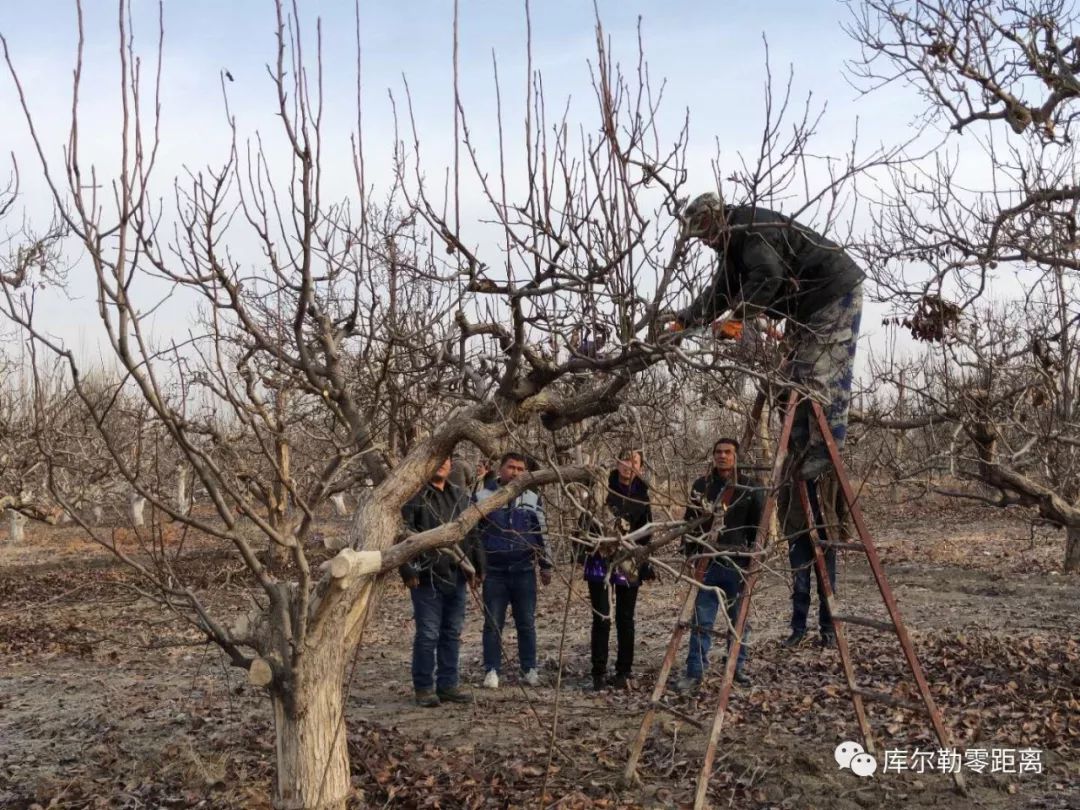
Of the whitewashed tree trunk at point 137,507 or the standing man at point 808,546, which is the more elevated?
the whitewashed tree trunk at point 137,507

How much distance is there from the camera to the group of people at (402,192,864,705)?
4520 mm

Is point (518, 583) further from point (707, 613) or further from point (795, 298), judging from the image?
point (795, 298)

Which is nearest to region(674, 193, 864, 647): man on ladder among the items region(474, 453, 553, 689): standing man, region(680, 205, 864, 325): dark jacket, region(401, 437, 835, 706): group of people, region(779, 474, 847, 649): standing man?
region(680, 205, 864, 325): dark jacket

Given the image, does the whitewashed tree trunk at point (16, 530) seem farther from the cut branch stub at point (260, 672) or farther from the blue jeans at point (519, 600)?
the cut branch stub at point (260, 672)

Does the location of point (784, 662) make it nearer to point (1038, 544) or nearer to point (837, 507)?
point (837, 507)

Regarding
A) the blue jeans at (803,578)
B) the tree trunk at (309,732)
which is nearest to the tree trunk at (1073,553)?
the blue jeans at (803,578)

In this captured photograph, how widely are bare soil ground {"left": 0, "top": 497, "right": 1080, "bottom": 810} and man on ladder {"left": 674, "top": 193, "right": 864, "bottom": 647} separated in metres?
1.18

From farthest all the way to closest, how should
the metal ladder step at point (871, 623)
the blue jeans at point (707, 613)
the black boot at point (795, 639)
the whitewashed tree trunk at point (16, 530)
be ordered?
the whitewashed tree trunk at point (16, 530) → the black boot at point (795, 639) → the blue jeans at point (707, 613) → the metal ladder step at point (871, 623)

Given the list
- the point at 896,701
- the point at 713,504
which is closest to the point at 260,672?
the point at 713,504

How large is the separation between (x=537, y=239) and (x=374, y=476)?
1.32m

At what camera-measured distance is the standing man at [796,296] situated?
176 inches

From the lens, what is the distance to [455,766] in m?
5.46

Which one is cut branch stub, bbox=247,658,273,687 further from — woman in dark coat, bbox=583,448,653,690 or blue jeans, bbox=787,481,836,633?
blue jeans, bbox=787,481,836,633

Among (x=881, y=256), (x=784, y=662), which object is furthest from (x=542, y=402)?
(x=881, y=256)
